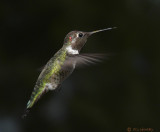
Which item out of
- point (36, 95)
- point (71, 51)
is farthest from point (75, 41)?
point (36, 95)

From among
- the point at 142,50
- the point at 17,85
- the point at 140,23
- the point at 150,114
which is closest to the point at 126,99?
the point at 150,114

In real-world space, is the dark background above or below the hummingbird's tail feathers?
below

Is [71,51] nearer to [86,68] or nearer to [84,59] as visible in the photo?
[84,59]

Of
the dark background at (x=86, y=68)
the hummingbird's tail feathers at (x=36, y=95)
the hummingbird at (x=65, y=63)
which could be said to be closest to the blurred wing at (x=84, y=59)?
the hummingbird at (x=65, y=63)

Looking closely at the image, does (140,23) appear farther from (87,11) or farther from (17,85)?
(17,85)

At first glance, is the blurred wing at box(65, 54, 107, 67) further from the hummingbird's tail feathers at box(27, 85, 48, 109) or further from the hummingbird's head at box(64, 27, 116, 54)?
the hummingbird's tail feathers at box(27, 85, 48, 109)

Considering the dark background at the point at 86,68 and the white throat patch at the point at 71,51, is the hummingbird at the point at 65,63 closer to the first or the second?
the white throat patch at the point at 71,51

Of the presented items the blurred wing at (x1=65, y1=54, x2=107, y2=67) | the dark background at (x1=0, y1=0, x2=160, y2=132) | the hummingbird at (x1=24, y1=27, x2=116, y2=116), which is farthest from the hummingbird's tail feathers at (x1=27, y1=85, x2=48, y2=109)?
the dark background at (x1=0, y1=0, x2=160, y2=132)
